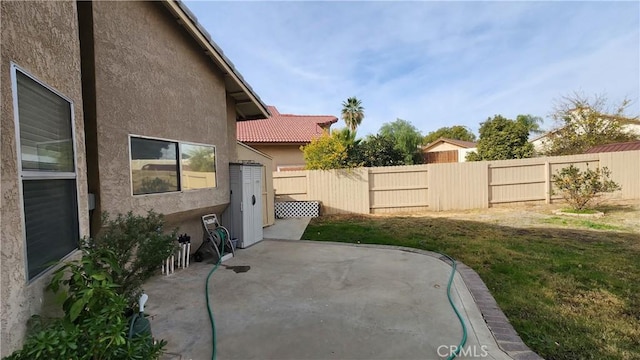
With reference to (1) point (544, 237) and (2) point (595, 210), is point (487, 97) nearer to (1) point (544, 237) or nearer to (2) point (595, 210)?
(2) point (595, 210)

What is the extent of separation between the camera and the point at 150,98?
4.93 meters

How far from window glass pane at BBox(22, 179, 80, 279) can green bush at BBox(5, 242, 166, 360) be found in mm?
221

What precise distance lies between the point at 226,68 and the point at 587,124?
2444cm

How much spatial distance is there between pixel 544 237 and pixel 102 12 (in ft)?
33.6

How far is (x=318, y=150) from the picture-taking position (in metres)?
13.5

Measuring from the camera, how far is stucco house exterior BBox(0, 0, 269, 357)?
70.3 inches

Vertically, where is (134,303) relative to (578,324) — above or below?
above

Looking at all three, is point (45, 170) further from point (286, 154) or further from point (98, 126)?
point (286, 154)

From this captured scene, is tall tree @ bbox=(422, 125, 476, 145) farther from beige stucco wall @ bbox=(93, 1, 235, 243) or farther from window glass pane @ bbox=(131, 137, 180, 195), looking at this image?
window glass pane @ bbox=(131, 137, 180, 195)

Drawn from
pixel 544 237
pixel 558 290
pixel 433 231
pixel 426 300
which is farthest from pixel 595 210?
pixel 426 300

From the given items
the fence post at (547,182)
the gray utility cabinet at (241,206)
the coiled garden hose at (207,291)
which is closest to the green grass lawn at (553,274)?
the gray utility cabinet at (241,206)

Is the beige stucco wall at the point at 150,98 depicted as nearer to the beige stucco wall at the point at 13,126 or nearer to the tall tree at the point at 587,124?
the beige stucco wall at the point at 13,126

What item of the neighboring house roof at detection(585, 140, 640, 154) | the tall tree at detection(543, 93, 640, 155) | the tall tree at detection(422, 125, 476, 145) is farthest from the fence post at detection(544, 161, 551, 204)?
the tall tree at detection(422, 125, 476, 145)

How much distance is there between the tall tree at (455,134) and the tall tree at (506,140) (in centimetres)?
2596
